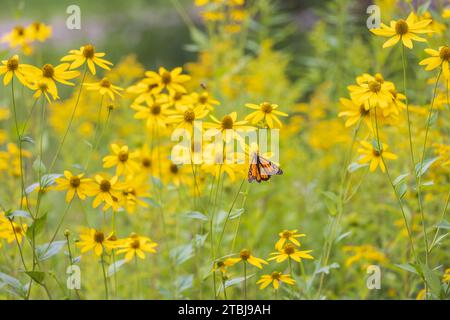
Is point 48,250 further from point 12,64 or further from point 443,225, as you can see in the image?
point 443,225

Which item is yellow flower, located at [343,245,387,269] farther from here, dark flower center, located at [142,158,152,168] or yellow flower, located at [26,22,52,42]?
yellow flower, located at [26,22,52,42]

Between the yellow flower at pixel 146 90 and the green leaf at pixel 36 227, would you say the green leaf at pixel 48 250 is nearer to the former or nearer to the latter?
the green leaf at pixel 36 227

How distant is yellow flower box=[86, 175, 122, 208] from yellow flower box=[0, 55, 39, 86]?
0.28 m

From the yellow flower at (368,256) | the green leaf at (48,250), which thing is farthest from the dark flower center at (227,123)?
the yellow flower at (368,256)

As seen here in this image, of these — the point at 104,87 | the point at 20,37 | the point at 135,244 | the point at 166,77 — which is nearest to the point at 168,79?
the point at 166,77

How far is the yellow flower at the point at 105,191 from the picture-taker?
1.49 metres

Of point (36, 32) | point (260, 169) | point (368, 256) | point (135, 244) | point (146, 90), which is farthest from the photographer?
point (36, 32)

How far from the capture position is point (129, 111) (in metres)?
3.34

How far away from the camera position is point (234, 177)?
1411 millimetres

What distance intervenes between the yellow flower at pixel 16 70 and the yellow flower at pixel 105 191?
0.93 feet

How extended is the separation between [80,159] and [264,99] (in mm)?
942

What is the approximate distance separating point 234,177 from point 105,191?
0.33 meters

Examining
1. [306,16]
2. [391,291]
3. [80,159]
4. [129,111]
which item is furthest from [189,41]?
[391,291]

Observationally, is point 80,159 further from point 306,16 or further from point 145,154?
point 306,16
